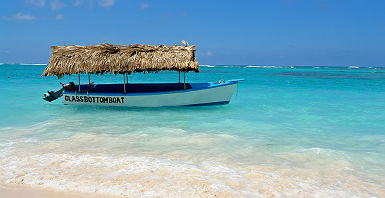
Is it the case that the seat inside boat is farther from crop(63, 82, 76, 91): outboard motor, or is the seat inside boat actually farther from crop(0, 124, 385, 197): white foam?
crop(0, 124, 385, 197): white foam

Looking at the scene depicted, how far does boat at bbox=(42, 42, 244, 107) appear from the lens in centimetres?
985

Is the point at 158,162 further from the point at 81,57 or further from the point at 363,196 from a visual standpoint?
the point at 81,57

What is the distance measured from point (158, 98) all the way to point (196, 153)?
199 inches

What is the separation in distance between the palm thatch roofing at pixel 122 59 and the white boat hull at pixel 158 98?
0.79 meters

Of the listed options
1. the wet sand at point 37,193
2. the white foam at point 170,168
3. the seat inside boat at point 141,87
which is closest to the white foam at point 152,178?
the white foam at point 170,168

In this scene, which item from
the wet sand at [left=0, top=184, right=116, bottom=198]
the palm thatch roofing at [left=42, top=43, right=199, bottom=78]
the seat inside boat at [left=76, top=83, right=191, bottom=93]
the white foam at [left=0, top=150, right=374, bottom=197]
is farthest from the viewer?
the seat inside boat at [left=76, top=83, right=191, bottom=93]

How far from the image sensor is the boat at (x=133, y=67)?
32.3ft

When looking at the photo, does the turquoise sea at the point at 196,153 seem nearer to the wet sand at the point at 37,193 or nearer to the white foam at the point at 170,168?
the white foam at the point at 170,168

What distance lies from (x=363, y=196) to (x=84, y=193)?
3.25 m

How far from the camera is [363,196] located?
11.8 ft

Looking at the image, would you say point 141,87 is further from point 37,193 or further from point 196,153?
point 37,193

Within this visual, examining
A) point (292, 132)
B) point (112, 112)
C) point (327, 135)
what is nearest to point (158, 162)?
point (292, 132)

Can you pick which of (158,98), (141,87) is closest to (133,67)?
(158,98)

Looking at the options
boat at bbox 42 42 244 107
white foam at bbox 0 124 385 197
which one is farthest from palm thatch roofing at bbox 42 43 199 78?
white foam at bbox 0 124 385 197
